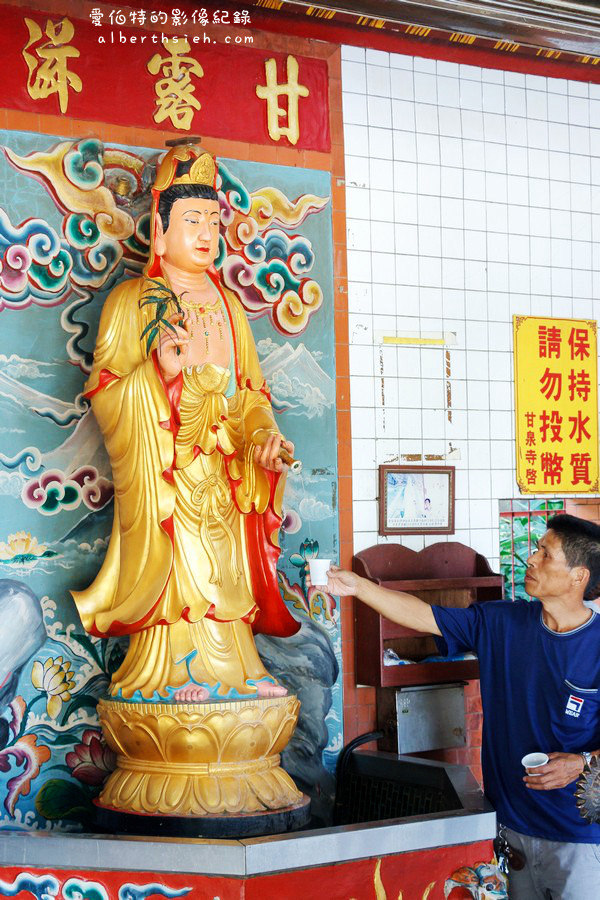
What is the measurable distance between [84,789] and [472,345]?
2.17m

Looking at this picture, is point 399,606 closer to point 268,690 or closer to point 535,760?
point 268,690

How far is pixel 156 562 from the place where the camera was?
3133 mm

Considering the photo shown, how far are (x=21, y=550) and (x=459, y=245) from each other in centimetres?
205

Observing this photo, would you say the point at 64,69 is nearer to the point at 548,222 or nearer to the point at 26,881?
the point at 548,222

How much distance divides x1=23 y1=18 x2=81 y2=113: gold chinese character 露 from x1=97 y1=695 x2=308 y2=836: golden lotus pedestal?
6.55ft

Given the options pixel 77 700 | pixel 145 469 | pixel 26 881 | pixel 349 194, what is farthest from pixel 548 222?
pixel 26 881

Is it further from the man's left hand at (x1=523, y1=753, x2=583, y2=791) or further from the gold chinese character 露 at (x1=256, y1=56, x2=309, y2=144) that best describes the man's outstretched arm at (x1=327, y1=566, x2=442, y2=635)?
the gold chinese character 露 at (x1=256, y1=56, x2=309, y2=144)

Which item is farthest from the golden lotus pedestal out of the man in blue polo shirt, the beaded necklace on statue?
the beaded necklace on statue

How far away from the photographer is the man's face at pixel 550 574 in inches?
119

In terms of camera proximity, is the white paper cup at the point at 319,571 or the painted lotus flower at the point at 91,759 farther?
the painted lotus flower at the point at 91,759

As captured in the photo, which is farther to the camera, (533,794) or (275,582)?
(275,582)

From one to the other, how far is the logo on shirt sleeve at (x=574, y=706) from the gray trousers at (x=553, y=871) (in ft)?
1.12

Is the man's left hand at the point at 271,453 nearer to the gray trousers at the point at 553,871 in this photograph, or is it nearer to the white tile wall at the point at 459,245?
the white tile wall at the point at 459,245

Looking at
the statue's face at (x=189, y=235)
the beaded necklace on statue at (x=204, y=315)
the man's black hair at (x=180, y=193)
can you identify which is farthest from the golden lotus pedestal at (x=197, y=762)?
the man's black hair at (x=180, y=193)
